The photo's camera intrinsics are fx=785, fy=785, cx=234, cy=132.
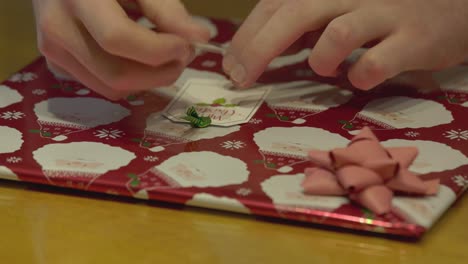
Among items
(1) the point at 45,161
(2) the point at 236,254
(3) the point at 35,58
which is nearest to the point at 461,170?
(2) the point at 236,254

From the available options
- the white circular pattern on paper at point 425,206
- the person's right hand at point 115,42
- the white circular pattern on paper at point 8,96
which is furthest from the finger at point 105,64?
the white circular pattern on paper at point 425,206

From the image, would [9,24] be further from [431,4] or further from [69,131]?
[431,4]

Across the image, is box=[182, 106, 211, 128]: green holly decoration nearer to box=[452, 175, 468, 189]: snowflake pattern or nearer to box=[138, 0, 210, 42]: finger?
box=[138, 0, 210, 42]: finger

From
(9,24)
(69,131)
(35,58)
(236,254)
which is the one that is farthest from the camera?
(9,24)

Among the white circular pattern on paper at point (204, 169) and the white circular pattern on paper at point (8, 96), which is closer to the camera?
the white circular pattern on paper at point (204, 169)

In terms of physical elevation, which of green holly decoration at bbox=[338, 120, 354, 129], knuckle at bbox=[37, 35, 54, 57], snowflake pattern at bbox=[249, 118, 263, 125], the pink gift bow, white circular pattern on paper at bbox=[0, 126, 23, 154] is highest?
the pink gift bow

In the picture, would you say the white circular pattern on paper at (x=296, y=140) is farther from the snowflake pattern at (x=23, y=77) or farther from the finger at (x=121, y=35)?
the snowflake pattern at (x=23, y=77)

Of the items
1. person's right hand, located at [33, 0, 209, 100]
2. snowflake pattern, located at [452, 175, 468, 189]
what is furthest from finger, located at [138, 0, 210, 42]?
snowflake pattern, located at [452, 175, 468, 189]
